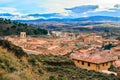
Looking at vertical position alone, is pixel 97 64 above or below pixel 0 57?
below

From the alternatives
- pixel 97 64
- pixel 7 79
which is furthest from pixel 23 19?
pixel 7 79

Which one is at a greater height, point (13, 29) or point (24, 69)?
point (24, 69)

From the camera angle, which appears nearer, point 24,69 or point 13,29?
point 24,69

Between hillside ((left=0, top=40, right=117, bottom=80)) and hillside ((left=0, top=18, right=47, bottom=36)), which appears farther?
hillside ((left=0, top=18, right=47, bottom=36))

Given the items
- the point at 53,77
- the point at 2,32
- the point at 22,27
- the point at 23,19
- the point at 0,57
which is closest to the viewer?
the point at 0,57

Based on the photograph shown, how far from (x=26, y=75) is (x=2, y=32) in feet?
166

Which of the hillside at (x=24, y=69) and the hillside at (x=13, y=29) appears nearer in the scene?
the hillside at (x=24, y=69)

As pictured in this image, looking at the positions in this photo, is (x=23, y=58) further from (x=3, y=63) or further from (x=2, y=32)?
(x=2, y=32)

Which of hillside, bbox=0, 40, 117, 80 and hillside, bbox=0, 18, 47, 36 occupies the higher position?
hillside, bbox=0, 40, 117, 80

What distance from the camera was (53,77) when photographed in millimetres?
11969

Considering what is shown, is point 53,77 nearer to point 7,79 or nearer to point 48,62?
point 7,79

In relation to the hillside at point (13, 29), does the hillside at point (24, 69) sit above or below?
above

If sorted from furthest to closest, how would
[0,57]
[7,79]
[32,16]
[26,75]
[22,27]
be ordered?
1. [32,16]
2. [22,27]
3. [0,57]
4. [26,75]
5. [7,79]

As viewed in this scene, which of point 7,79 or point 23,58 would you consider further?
point 23,58
